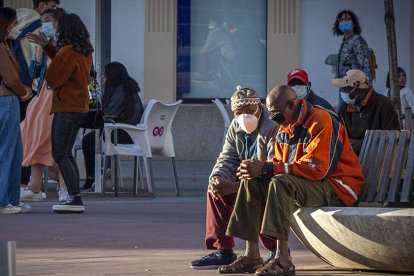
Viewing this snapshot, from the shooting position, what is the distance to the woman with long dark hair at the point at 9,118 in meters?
11.5

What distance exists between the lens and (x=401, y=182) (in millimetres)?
8523

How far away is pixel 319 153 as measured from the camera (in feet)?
25.3

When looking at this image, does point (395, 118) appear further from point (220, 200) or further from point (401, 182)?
point (220, 200)

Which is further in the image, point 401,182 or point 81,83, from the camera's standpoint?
point 81,83

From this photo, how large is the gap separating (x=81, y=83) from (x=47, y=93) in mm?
1456

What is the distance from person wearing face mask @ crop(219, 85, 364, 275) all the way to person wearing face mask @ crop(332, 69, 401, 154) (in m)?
2.56

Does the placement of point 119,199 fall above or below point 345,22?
below

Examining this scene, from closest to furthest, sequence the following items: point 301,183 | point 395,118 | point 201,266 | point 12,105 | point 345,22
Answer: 1. point 301,183
2. point 201,266
3. point 395,118
4. point 12,105
5. point 345,22

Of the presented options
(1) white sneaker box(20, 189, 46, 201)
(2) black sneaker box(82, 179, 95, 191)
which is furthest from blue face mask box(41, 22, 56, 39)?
(2) black sneaker box(82, 179, 95, 191)

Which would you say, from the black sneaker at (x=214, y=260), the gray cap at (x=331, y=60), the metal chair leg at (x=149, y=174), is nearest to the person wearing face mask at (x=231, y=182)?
the black sneaker at (x=214, y=260)

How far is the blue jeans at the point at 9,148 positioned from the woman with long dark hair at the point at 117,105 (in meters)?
2.90

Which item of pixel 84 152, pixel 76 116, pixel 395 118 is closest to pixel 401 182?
pixel 395 118

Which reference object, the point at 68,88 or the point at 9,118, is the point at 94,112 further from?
the point at 9,118

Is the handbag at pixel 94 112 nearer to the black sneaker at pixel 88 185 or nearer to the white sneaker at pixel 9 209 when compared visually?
the black sneaker at pixel 88 185
